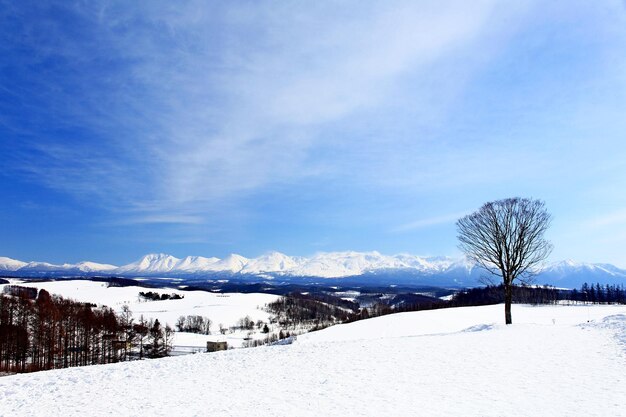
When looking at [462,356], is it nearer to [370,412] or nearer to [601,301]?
[370,412]

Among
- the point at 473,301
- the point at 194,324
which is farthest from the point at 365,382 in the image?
the point at 473,301

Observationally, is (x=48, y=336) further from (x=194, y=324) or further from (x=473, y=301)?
(x=473, y=301)

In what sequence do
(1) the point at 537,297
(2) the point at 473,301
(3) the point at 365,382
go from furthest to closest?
(2) the point at 473,301 < (1) the point at 537,297 < (3) the point at 365,382

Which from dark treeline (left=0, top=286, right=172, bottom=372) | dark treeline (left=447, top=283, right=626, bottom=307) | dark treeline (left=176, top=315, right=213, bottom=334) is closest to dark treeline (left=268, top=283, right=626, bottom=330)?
dark treeline (left=447, top=283, right=626, bottom=307)

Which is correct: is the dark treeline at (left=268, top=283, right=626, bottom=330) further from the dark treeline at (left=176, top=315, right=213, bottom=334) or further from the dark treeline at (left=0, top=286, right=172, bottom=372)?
the dark treeline at (left=0, top=286, right=172, bottom=372)

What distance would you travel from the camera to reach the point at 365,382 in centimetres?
1289

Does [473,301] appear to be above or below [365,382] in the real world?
below

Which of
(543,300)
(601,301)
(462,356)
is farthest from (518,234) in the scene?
(601,301)

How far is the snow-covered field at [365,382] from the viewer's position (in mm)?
10422

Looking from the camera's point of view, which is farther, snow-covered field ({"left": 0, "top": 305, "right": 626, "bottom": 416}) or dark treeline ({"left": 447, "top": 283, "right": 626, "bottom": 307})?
dark treeline ({"left": 447, "top": 283, "right": 626, "bottom": 307})

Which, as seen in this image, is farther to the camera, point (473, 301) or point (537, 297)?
point (473, 301)

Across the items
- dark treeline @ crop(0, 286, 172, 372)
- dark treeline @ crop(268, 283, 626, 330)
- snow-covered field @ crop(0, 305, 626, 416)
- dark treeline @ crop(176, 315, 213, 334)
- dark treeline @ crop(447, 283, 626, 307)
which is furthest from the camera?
→ dark treeline @ crop(176, 315, 213, 334)

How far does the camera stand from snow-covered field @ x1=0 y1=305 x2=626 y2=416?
10.4m

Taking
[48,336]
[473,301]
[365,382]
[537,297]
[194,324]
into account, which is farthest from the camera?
[473,301]
